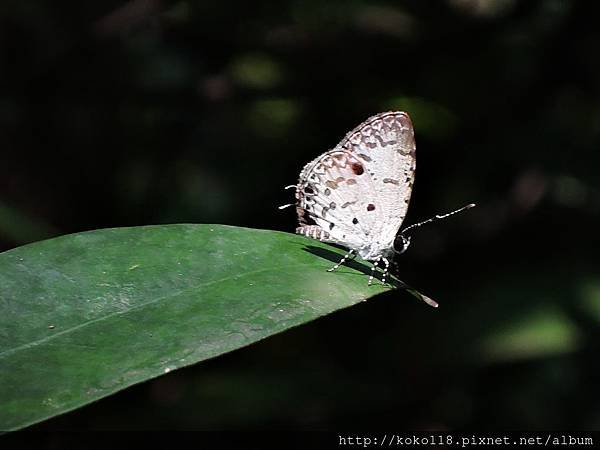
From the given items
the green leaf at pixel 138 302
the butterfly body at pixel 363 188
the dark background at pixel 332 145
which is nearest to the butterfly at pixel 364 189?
the butterfly body at pixel 363 188

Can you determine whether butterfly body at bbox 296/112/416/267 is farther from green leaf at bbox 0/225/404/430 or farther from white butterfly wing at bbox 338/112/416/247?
green leaf at bbox 0/225/404/430

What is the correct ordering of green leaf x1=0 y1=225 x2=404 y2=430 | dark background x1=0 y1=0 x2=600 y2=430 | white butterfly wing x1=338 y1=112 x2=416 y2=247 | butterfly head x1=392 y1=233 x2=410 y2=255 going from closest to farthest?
green leaf x1=0 y1=225 x2=404 y2=430 → white butterfly wing x1=338 y1=112 x2=416 y2=247 → butterfly head x1=392 y1=233 x2=410 y2=255 → dark background x1=0 y1=0 x2=600 y2=430

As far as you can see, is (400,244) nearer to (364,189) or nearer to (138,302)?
(364,189)

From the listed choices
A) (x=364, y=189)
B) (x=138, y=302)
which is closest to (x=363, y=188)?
(x=364, y=189)

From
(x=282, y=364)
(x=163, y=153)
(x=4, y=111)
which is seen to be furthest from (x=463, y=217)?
(x=4, y=111)

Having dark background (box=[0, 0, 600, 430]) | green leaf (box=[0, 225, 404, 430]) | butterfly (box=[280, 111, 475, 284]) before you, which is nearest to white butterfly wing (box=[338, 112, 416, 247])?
butterfly (box=[280, 111, 475, 284])

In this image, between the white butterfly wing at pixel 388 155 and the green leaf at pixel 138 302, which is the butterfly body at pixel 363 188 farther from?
the green leaf at pixel 138 302

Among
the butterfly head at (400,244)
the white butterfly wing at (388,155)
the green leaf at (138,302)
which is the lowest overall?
the green leaf at (138,302)
